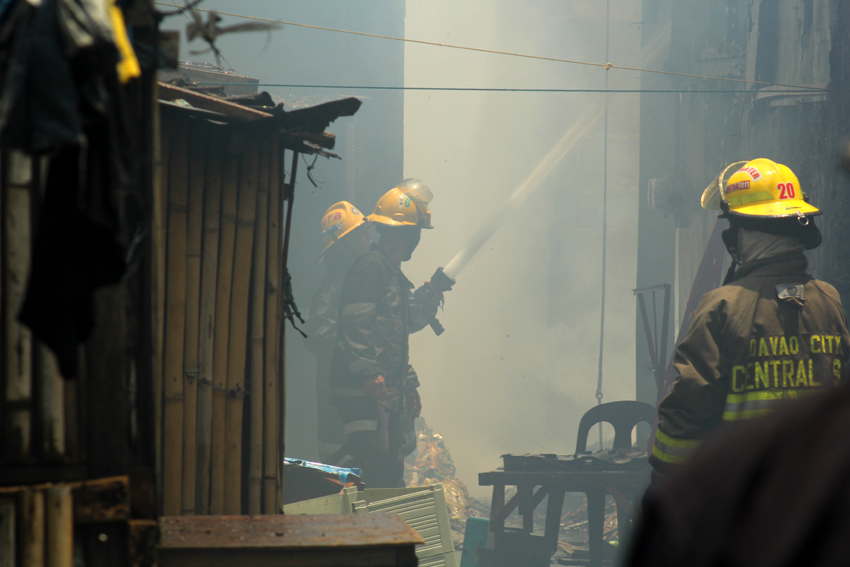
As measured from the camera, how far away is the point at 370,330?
309 inches

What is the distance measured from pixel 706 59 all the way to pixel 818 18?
10.6 ft

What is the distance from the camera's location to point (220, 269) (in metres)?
3.14

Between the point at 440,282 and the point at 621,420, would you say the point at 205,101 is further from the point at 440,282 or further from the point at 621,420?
the point at 440,282

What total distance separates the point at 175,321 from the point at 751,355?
2720 millimetres

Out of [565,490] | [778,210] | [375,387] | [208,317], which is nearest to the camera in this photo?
[208,317]

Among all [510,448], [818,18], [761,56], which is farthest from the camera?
[510,448]

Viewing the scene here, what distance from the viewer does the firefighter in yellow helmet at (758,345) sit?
3555 mm

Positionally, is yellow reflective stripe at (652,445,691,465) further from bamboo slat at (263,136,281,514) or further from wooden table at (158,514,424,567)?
bamboo slat at (263,136,281,514)

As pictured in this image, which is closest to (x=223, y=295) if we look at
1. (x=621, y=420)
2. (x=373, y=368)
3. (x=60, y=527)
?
(x=60, y=527)

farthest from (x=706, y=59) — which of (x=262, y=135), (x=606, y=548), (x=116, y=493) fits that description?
→ (x=116, y=493)

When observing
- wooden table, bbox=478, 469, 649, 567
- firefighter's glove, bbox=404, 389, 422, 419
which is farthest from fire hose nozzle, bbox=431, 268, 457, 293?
wooden table, bbox=478, 469, 649, 567

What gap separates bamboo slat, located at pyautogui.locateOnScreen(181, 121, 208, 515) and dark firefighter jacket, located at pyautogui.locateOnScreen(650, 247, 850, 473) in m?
2.18

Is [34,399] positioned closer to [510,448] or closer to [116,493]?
[116,493]

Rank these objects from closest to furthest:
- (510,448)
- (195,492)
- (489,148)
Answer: (195,492)
(510,448)
(489,148)
